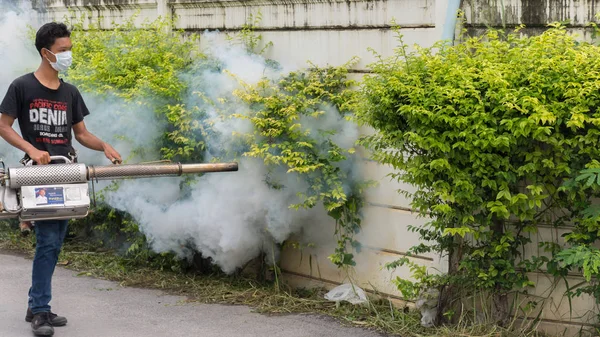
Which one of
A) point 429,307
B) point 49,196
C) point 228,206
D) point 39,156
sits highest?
point 39,156

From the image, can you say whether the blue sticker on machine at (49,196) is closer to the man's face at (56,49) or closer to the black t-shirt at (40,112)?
the black t-shirt at (40,112)

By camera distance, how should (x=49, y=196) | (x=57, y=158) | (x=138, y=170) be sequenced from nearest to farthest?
(x=49, y=196)
(x=138, y=170)
(x=57, y=158)

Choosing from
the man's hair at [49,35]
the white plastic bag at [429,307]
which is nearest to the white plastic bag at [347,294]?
the white plastic bag at [429,307]

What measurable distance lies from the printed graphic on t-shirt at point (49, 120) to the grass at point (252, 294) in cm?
167

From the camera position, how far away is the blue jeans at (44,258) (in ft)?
19.1

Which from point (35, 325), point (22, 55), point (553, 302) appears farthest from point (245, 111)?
point (22, 55)

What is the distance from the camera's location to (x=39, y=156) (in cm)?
560

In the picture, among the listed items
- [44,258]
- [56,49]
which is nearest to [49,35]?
[56,49]

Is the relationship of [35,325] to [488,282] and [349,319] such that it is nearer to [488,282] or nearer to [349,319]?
[349,319]

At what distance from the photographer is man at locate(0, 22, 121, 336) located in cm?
580

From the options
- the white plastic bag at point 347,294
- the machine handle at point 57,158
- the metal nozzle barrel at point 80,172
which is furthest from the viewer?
the white plastic bag at point 347,294

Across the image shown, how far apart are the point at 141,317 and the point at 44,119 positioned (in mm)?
1559

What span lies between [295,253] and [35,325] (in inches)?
83.4

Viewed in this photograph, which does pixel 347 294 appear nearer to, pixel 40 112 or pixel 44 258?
pixel 44 258
